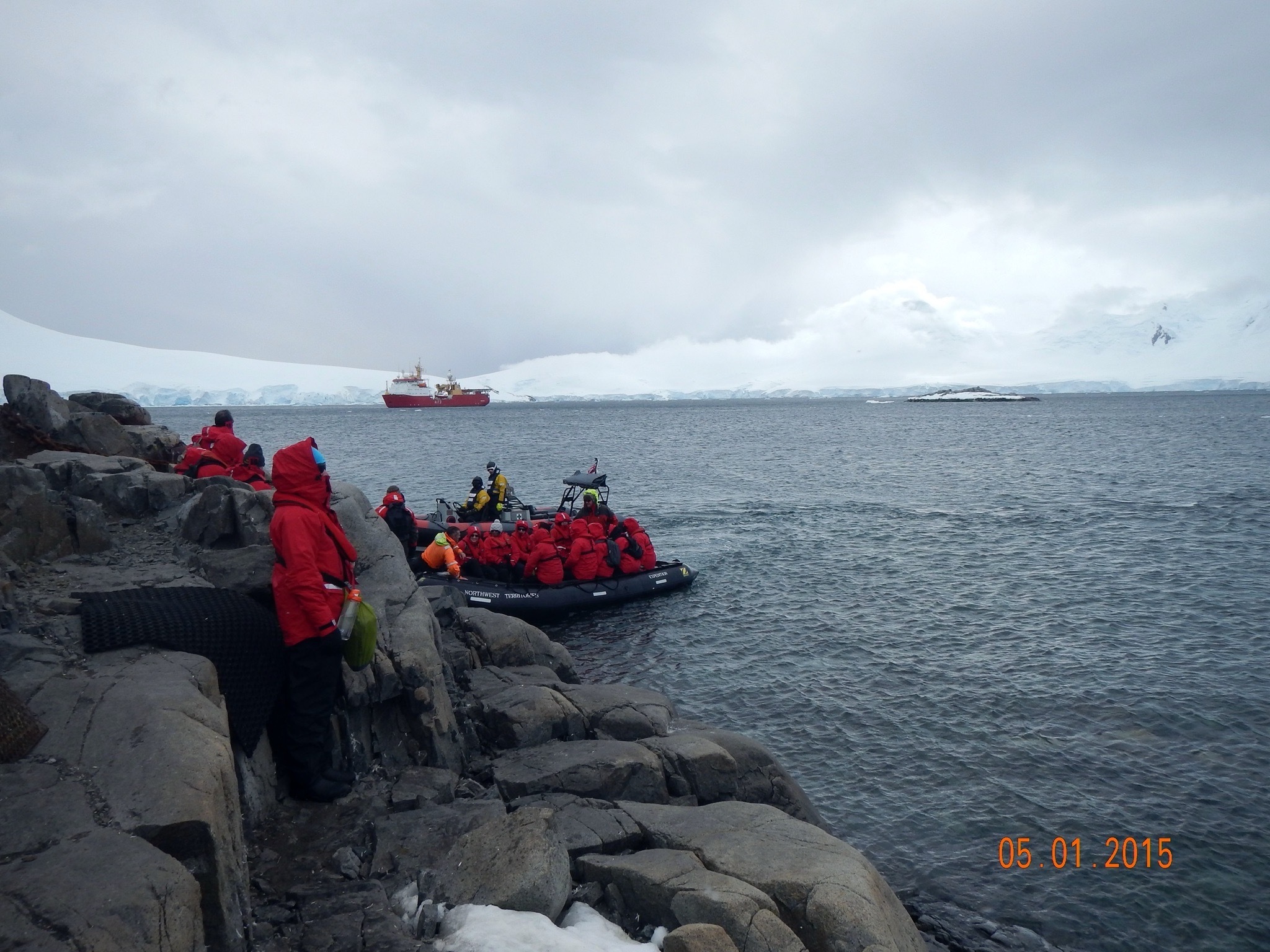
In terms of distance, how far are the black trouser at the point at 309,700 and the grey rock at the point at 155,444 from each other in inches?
393

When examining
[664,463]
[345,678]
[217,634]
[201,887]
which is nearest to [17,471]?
[217,634]

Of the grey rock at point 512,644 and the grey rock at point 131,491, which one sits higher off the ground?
the grey rock at point 131,491

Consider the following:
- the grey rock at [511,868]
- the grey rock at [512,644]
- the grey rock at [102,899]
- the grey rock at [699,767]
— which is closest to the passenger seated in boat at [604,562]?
the grey rock at [512,644]

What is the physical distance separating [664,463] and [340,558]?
151 feet

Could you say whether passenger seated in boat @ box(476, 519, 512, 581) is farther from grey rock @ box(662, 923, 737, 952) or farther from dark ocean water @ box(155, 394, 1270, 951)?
grey rock @ box(662, 923, 737, 952)

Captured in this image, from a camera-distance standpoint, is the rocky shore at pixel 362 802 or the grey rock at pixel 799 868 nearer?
the rocky shore at pixel 362 802

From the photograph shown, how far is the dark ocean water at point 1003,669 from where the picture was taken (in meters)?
9.02

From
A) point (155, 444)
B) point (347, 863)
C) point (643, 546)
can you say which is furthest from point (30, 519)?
A: point (643, 546)

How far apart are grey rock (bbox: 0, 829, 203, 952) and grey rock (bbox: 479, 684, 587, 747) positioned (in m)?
5.10

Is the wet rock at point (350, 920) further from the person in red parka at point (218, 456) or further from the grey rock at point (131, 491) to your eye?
the person in red parka at point (218, 456)

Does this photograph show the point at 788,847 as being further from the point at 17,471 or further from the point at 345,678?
the point at 17,471

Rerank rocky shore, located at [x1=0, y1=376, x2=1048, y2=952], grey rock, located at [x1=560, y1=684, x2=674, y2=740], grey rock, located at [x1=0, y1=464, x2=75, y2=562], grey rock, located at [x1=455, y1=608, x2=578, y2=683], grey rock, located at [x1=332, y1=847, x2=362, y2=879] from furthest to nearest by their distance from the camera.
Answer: grey rock, located at [x1=455, y1=608, x2=578, y2=683] < grey rock, located at [x1=560, y1=684, x2=674, y2=740] < grey rock, located at [x1=0, y1=464, x2=75, y2=562] < grey rock, located at [x1=332, y1=847, x2=362, y2=879] < rocky shore, located at [x1=0, y1=376, x2=1048, y2=952]

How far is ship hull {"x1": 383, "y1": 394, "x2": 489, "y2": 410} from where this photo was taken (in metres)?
157
